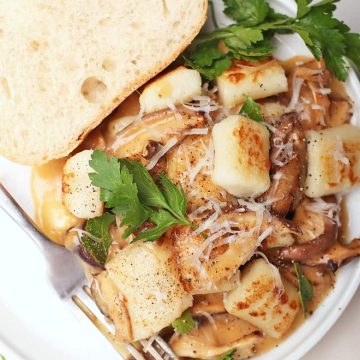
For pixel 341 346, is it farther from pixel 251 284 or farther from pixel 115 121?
pixel 115 121

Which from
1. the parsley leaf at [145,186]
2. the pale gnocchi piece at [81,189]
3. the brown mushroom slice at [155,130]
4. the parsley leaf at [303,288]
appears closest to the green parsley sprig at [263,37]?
the brown mushroom slice at [155,130]

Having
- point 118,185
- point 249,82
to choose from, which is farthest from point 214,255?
point 249,82

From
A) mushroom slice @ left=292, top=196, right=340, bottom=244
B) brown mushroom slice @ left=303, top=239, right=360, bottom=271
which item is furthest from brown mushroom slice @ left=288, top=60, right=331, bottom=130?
brown mushroom slice @ left=303, top=239, right=360, bottom=271

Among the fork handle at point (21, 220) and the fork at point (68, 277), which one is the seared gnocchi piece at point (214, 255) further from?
the fork handle at point (21, 220)

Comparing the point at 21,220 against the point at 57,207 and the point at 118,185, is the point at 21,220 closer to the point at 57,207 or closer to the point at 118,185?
the point at 57,207

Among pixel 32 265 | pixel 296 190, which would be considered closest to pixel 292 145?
pixel 296 190
